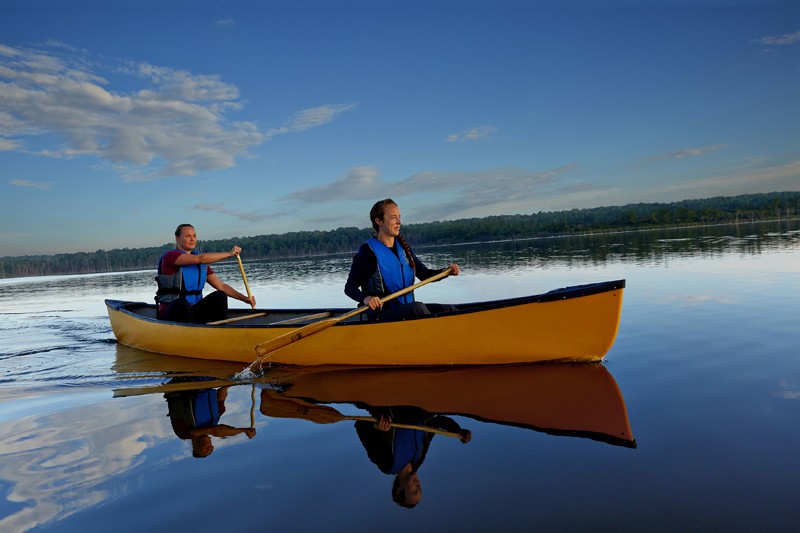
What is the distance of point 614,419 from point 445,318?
1.86 m

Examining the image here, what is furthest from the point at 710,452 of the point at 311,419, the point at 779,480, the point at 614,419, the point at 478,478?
the point at 311,419

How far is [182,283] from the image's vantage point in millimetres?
7227

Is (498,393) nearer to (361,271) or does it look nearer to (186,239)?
(361,271)


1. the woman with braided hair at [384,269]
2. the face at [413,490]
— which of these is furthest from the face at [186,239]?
the face at [413,490]

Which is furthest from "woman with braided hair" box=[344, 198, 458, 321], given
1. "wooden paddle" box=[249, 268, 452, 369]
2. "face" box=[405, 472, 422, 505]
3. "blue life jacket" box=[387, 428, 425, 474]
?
"face" box=[405, 472, 422, 505]

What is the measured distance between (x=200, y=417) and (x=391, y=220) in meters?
2.57

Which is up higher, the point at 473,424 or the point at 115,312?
the point at 115,312

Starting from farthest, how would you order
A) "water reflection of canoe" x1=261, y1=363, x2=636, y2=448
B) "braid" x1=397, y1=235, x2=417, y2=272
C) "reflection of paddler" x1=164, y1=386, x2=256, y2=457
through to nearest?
"braid" x1=397, y1=235, x2=417, y2=272 < "reflection of paddler" x1=164, y1=386, x2=256, y2=457 < "water reflection of canoe" x1=261, y1=363, x2=636, y2=448

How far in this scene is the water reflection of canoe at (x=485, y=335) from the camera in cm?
452

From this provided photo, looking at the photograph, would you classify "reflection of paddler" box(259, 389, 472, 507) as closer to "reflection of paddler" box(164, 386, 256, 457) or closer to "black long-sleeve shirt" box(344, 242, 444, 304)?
"reflection of paddler" box(164, 386, 256, 457)

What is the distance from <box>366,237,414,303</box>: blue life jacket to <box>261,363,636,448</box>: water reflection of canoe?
2.83ft

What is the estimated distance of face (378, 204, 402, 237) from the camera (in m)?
5.19

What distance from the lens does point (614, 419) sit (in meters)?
3.39

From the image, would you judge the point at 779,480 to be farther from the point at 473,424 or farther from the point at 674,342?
the point at 674,342
